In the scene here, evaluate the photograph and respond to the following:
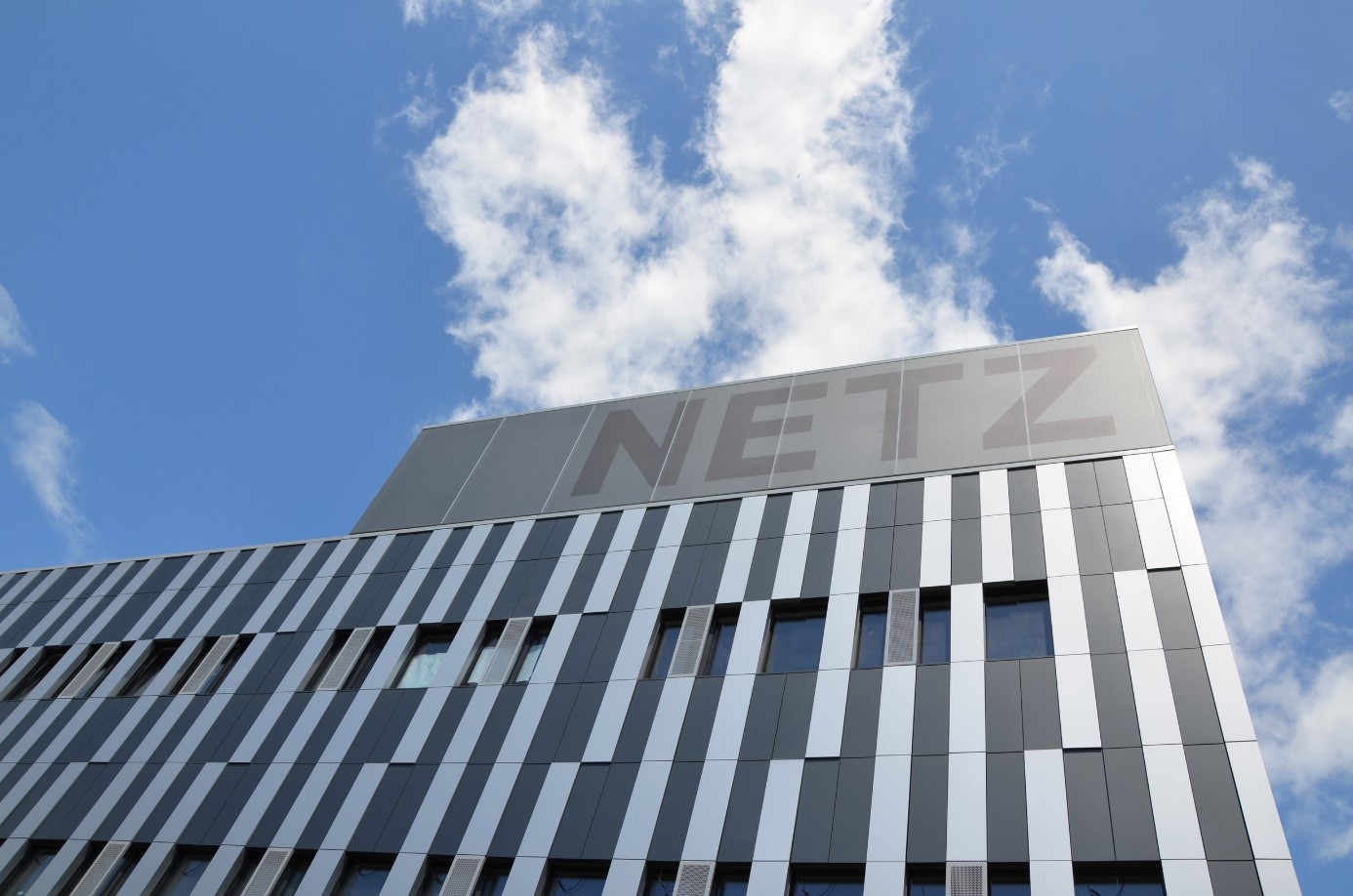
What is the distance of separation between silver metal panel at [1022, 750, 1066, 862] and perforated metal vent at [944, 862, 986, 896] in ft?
3.07

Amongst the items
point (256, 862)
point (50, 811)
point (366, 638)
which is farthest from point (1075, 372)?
point (50, 811)

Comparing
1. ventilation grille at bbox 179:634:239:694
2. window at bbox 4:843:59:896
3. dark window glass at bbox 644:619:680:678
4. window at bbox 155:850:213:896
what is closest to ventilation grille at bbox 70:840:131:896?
window at bbox 4:843:59:896

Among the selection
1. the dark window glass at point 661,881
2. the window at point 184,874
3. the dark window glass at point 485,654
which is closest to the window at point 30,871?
the window at point 184,874

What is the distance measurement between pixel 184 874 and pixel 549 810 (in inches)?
382

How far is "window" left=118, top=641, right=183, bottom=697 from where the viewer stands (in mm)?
30891

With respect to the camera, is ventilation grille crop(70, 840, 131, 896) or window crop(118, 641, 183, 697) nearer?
ventilation grille crop(70, 840, 131, 896)

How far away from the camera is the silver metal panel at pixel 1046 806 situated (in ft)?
58.4

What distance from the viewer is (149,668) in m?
31.8

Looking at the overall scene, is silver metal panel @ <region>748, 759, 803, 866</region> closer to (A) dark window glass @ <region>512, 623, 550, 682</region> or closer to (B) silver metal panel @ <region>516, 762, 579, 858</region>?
(B) silver metal panel @ <region>516, 762, 579, 858</region>

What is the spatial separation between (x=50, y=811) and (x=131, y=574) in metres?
10.3

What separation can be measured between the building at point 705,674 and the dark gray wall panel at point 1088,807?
0.07m

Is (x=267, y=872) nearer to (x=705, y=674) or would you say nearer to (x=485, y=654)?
(x=485, y=654)

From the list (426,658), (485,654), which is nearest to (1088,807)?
(485,654)

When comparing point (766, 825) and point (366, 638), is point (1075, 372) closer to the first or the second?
point (766, 825)
